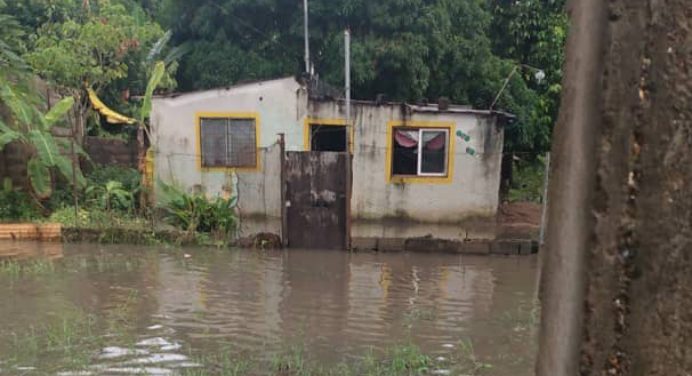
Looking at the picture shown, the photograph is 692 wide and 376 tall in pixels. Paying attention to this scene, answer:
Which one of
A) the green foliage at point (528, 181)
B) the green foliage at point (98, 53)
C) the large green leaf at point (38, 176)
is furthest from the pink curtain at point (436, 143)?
the large green leaf at point (38, 176)

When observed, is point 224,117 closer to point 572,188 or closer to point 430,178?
point 430,178

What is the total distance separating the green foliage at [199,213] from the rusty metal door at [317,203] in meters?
1.71

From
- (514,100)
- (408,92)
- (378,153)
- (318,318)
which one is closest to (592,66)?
(318,318)

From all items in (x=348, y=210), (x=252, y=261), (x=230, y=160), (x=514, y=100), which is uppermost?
(x=514, y=100)

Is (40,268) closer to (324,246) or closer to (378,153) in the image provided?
→ (324,246)

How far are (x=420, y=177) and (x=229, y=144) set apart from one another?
15.4 feet

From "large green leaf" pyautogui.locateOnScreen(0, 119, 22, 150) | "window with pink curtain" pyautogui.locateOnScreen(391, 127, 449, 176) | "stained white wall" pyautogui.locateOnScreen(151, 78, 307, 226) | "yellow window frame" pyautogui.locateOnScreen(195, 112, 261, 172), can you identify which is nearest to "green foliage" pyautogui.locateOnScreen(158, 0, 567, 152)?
"window with pink curtain" pyautogui.locateOnScreen(391, 127, 449, 176)

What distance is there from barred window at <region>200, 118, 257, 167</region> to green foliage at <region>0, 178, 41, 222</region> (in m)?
3.93

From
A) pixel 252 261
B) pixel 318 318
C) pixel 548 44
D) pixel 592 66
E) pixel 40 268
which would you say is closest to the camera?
pixel 592 66

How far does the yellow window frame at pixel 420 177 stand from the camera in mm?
13414

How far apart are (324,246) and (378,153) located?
3220 millimetres

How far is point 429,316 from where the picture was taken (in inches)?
283

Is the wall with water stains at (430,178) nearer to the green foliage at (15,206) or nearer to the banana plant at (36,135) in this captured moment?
the banana plant at (36,135)

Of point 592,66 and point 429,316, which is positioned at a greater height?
point 592,66
